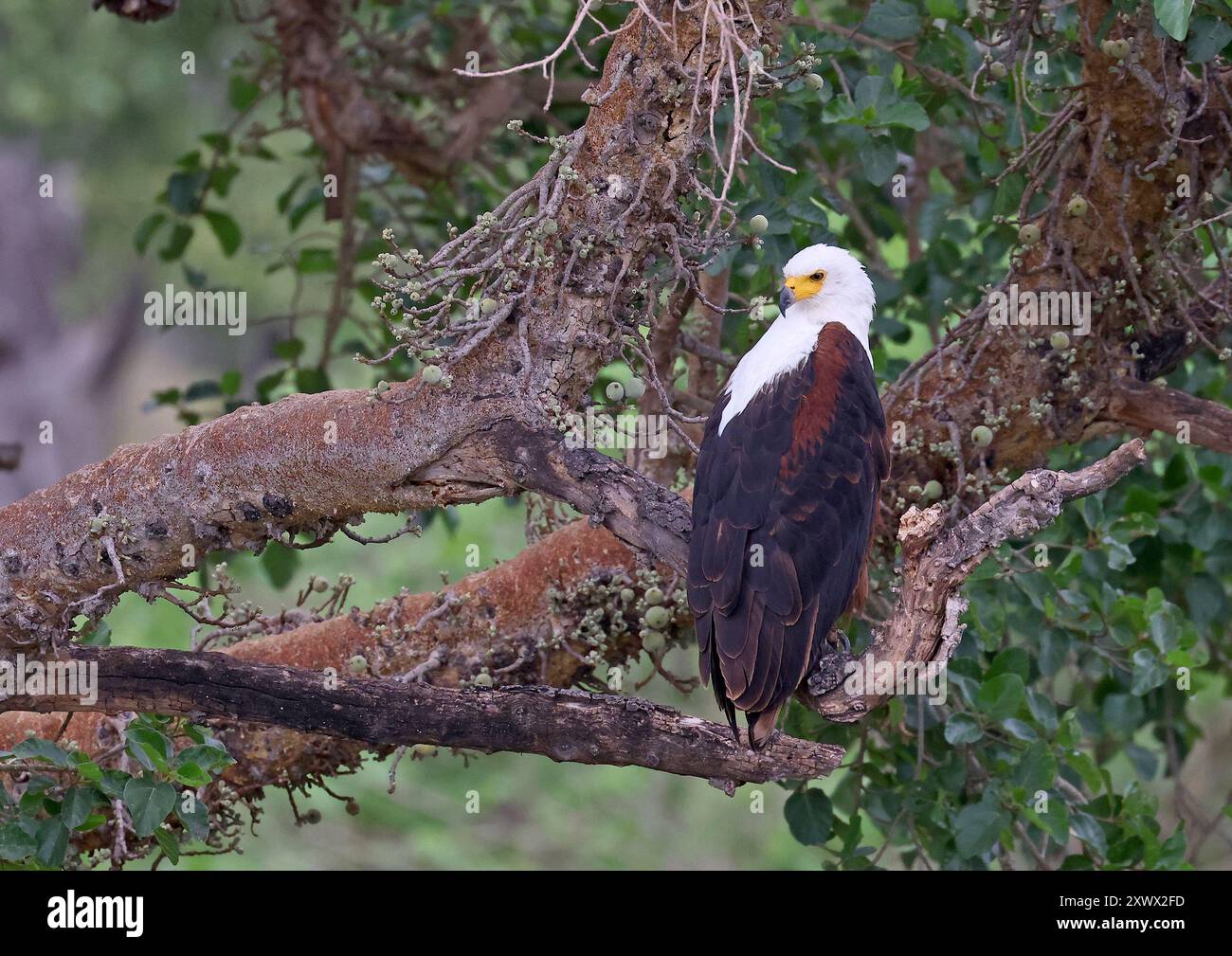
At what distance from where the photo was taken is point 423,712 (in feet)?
8.88

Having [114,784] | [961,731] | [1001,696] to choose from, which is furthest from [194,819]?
[1001,696]

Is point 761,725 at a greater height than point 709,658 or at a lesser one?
lesser

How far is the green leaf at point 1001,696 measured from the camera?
10.4 feet

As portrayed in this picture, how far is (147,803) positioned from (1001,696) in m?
1.89

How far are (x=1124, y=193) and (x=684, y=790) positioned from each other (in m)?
8.02

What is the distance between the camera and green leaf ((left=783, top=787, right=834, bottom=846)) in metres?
3.52

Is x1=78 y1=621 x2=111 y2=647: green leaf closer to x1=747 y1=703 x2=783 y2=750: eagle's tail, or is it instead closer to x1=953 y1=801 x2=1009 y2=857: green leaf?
x1=747 y1=703 x2=783 y2=750: eagle's tail

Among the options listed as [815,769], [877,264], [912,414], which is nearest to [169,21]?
[877,264]

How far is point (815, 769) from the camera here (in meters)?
2.78

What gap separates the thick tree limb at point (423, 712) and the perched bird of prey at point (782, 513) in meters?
0.10

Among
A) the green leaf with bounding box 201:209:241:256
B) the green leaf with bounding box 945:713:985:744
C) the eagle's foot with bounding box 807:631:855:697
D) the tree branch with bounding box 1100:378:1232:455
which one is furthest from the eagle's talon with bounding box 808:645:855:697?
the green leaf with bounding box 201:209:241:256

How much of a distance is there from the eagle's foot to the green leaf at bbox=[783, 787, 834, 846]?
0.78 metres

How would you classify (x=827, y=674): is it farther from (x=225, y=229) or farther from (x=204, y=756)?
(x=225, y=229)
